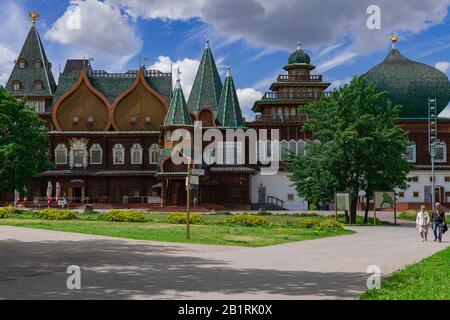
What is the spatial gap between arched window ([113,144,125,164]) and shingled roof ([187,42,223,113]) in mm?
8200

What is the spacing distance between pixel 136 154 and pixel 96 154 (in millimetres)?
4160

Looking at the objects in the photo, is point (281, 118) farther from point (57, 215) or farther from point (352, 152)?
point (57, 215)

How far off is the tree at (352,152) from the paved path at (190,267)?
1378cm

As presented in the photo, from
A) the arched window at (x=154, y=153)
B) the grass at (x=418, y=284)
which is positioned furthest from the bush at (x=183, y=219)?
the arched window at (x=154, y=153)

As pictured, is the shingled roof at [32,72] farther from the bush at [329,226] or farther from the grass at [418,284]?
the grass at [418,284]

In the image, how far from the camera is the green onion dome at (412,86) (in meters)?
61.1

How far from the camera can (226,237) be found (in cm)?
2312

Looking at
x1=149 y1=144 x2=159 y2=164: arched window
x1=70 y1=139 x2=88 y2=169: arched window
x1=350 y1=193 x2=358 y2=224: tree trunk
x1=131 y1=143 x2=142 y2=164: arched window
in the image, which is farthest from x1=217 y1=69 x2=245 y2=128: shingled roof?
x1=350 y1=193 x2=358 y2=224: tree trunk

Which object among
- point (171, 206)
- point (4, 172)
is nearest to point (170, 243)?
point (4, 172)

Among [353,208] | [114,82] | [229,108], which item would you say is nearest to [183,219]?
[353,208]

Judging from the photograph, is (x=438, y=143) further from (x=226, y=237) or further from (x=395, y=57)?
(x=226, y=237)
